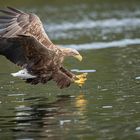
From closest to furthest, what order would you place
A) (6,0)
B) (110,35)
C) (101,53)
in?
(101,53), (110,35), (6,0)

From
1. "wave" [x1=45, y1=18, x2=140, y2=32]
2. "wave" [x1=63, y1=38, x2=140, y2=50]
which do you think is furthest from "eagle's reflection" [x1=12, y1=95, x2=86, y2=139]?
"wave" [x1=45, y1=18, x2=140, y2=32]

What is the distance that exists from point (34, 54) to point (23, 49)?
0.93 feet

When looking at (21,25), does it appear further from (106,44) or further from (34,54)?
(106,44)

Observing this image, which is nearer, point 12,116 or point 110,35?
point 12,116

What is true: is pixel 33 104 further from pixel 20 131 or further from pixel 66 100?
pixel 20 131

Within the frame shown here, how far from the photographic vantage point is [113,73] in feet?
66.0

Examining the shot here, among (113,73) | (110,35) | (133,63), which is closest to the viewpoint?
(113,73)

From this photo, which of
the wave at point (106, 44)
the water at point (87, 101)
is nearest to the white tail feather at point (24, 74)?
the water at point (87, 101)

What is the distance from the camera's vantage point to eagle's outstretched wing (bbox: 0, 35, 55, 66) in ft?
53.6

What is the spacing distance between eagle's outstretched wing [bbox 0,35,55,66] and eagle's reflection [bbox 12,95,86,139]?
979mm

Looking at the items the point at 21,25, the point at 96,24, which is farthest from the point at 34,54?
the point at 96,24

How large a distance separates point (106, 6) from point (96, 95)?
33.6 meters

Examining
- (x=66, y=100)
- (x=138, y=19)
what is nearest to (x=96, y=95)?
(x=66, y=100)

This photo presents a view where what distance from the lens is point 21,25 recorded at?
17312 millimetres
